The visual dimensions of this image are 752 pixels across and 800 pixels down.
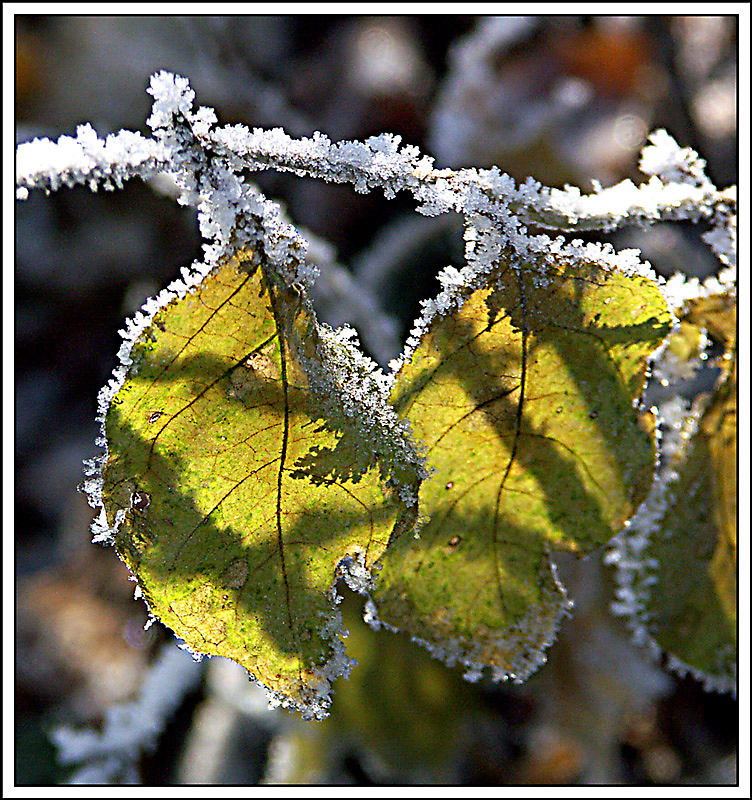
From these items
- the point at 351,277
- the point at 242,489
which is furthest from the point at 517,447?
the point at 351,277

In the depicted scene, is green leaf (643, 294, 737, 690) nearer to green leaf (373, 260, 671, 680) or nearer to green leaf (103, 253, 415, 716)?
green leaf (373, 260, 671, 680)

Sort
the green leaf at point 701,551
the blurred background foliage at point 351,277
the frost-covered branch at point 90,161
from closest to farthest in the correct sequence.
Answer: the frost-covered branch at point 90,161 < the green leaf at point 701,551 < the blurred background foliage at point 351,277

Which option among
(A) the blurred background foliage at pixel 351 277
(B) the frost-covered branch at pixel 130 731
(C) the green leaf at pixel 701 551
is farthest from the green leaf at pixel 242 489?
(B) the frost-covered branch at pixel 130 731

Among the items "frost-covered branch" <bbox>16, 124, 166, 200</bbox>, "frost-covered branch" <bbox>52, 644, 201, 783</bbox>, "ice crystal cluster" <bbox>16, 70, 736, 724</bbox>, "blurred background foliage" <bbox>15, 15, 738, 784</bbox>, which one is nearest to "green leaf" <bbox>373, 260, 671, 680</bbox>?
"ice crystal cluster" <bbox>16, 70, 736, 724</bbox>

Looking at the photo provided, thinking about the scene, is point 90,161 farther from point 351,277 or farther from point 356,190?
point 351,277

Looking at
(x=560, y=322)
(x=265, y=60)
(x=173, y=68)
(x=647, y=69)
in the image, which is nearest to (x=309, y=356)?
(x=560, y=322)

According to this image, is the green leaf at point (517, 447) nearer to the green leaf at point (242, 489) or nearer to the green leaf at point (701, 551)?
the green leaf at point (242, 489)
